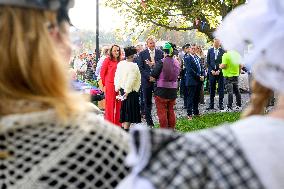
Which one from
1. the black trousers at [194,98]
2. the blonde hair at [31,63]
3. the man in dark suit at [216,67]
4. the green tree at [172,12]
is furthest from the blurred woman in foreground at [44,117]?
the green tree at [172,12]

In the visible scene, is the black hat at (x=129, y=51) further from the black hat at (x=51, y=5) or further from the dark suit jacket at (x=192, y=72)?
the black hat at (x=51, y=5)

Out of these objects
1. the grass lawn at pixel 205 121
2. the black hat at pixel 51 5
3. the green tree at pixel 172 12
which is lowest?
the grass lawn at pixel 205 121

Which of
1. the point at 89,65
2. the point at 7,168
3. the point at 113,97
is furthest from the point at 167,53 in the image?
the point at 89,65

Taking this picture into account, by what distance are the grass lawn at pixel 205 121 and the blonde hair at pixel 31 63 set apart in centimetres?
861

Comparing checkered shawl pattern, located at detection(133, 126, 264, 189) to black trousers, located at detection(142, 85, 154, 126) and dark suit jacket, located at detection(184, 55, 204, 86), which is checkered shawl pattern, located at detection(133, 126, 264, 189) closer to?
black trousers, located at detection(142, 85, 154, 126)

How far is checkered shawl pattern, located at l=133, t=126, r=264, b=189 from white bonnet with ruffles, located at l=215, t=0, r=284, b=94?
212 mm

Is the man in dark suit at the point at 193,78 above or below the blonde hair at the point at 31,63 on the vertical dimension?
below

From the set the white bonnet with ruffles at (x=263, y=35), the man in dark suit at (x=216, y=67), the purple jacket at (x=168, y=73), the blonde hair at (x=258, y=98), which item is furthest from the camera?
the man in dark suit at (x=216, y=67)

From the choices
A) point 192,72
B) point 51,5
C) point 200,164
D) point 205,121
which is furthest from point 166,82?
point 200,164

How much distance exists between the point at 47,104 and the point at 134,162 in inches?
14.1

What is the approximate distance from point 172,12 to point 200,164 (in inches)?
911

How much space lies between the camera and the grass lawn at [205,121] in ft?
34.6

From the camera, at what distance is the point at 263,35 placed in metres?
1.50

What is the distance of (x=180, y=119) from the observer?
1226 cm
